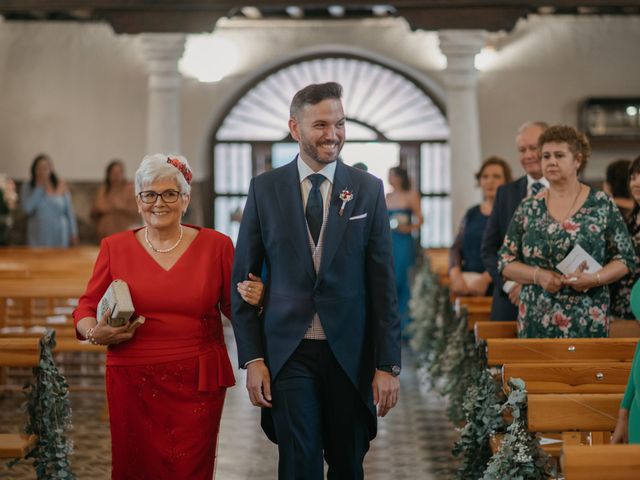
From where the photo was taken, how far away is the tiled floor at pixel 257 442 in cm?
641

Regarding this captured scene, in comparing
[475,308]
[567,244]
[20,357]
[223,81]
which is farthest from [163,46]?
[20,357]

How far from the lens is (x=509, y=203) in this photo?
636cm

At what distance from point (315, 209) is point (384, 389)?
0.67m

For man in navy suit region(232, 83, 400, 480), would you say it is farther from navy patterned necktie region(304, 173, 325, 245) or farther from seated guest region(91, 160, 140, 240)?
seated guest region(91, 160, 140, 240)

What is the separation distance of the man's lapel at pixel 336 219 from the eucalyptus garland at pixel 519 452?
0.78m

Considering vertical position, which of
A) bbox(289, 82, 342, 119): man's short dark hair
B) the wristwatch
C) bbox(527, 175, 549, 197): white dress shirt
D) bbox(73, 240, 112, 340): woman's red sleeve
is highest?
bbox(289, 82, 342, 119): man's short dark hair

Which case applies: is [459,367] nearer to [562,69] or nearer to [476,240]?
[476,240]

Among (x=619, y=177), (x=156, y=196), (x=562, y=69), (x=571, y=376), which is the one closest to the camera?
(x=156, y=196)

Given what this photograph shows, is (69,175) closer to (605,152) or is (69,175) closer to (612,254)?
(605,152)

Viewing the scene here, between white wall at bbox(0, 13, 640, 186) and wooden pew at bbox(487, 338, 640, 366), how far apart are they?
11.2 meters

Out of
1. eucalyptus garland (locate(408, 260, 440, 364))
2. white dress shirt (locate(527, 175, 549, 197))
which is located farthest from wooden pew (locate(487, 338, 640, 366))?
eucalyptus garland (locate(408, 260, 440, 364))

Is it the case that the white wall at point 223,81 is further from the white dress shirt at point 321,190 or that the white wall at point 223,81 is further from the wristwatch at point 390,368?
the wristwatch at point 390,368

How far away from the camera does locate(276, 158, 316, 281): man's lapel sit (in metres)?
3.97

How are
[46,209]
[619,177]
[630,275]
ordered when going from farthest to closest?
[46,209] < [619,177] < [630,275]
